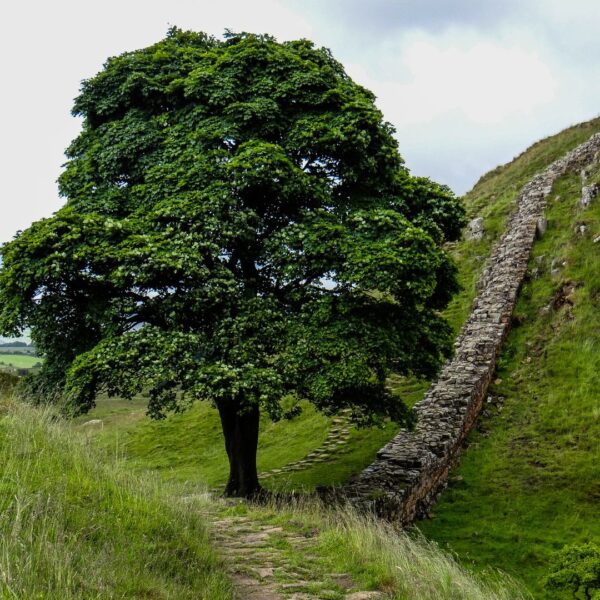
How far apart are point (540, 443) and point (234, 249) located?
475 inches

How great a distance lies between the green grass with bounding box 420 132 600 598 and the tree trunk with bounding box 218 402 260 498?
5172 millimetres

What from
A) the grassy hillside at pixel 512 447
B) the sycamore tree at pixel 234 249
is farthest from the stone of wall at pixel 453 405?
the sycamore tree at pixel 234 249

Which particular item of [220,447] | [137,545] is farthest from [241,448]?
[137,545]

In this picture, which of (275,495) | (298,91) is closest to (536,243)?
(298,91)

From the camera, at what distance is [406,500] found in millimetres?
15055

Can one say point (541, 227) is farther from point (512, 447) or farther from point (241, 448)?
point (241, 448)

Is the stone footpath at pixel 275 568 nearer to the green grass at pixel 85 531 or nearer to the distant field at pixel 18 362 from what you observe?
the green grass at pixel 85 531

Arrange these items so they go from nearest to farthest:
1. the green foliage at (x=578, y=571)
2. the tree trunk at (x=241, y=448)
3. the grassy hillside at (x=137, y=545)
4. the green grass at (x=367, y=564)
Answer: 1. the grassy hillside at (x=137, y=545)
2. the green grass at (x=367, y=564)
3. the green foliage at (x=578, y=571)
4. the tree trunk at (x=241, y=448)

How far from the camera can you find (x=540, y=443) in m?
18.4

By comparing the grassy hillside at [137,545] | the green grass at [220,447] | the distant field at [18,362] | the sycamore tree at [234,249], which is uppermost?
the sycamore tree at [234,249]

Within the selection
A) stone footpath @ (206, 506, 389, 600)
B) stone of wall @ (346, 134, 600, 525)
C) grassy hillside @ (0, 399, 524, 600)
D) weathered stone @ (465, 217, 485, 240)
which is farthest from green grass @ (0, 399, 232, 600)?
weathered stone @ (465, 217, 485, 240)

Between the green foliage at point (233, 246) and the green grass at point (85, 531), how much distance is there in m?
4.11

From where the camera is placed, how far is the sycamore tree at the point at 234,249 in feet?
42.4

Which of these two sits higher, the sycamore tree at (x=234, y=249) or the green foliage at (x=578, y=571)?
the sycamore tree at (x=234, y=249)
